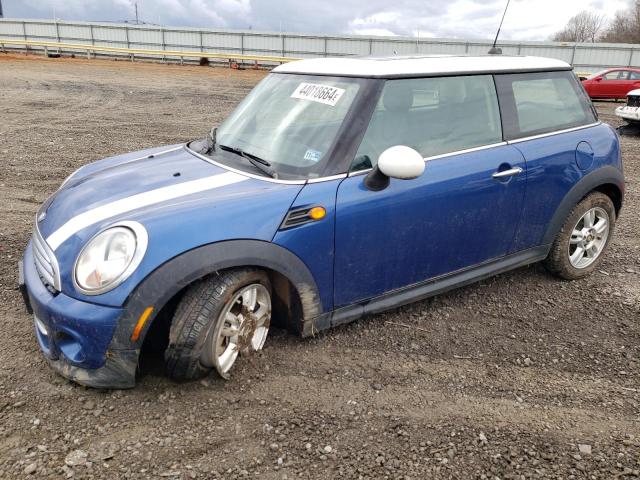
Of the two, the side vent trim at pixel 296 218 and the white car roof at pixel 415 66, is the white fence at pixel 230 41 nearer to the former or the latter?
the white car roof at pixel 415 66

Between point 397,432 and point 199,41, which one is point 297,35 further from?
point 397,432

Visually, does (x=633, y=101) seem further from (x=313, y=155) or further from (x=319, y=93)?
(x=313, y=155)

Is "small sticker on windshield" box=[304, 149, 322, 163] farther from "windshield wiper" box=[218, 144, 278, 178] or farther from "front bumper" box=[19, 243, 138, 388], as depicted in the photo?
"front bumper" box=[19, 243, 138, 388]

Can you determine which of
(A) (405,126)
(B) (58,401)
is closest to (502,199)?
(A) (405,126)

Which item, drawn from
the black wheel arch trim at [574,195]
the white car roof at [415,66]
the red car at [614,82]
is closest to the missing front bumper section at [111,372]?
the white car roof at [415,66]

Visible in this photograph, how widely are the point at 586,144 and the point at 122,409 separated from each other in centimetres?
343

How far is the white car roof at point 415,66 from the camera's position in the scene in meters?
3.10

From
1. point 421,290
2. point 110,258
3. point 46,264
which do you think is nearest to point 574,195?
point 421,290

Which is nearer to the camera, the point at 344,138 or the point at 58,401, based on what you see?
the point at 58,401

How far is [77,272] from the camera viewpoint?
239cm

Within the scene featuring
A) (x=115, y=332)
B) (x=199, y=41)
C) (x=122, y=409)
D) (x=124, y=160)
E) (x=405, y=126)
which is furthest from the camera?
(x=199, y=41)

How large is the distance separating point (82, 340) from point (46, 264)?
1.50 feet

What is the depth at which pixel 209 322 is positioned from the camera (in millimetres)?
2512

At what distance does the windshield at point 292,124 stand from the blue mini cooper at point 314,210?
13mm
